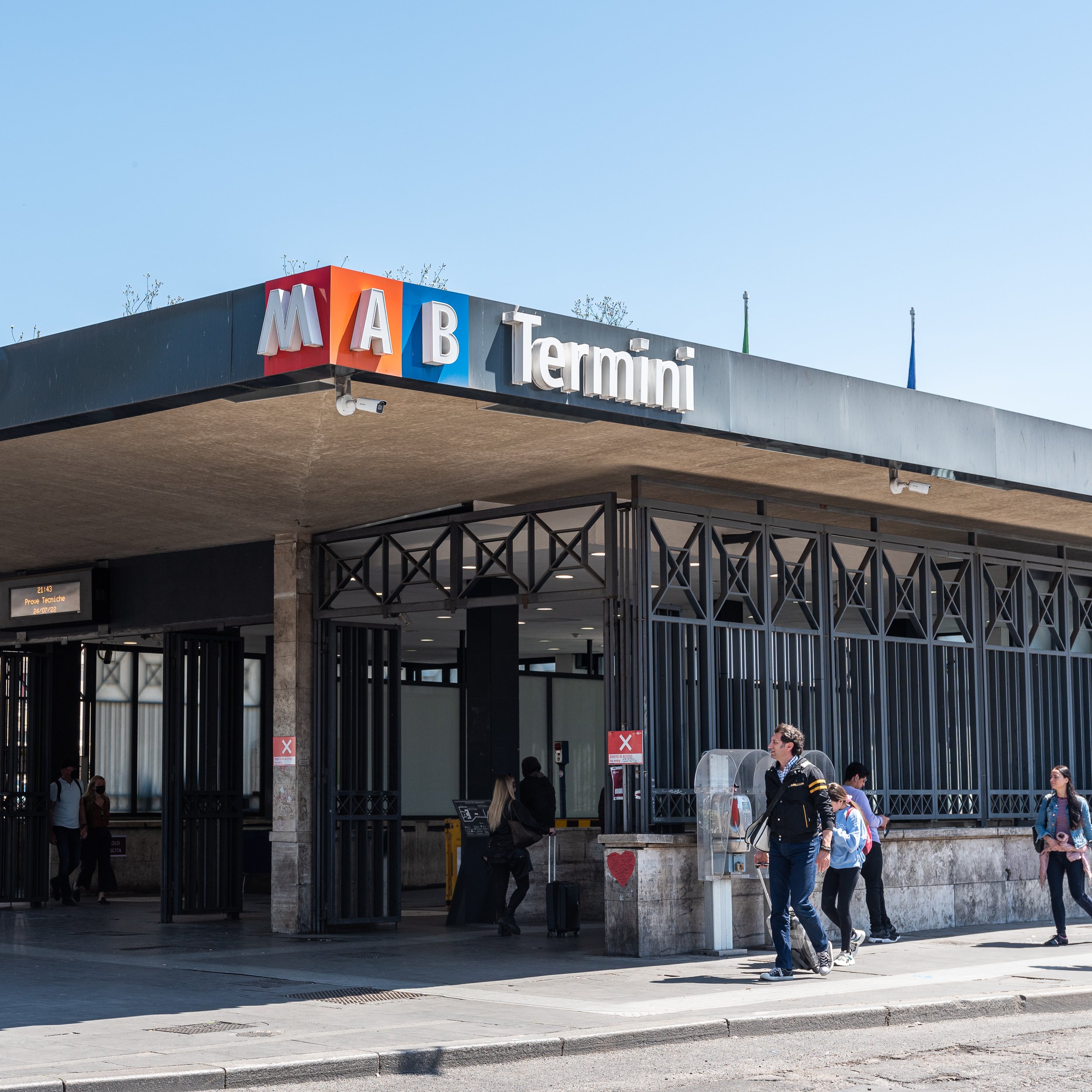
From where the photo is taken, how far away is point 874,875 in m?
13.5

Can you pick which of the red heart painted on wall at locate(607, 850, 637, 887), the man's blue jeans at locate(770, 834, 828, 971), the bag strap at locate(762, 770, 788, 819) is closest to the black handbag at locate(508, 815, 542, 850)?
the red heart painted on wall at locate(607, 850, 637, 887)

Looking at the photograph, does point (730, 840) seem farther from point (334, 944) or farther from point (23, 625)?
point (23, 625)

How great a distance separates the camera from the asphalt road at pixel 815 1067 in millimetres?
7453

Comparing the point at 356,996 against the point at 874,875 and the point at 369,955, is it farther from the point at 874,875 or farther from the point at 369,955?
the point at 874,875

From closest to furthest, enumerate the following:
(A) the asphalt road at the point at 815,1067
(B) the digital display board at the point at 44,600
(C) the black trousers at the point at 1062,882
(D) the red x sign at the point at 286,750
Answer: (A) the asphalt road at the point at 815,1067
(C) the black trousers at the point at 1062,882
(D) the red x sign at the point at 286,750
(B) the digital display board at the point at 44,600

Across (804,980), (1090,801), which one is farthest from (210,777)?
(1090,801)

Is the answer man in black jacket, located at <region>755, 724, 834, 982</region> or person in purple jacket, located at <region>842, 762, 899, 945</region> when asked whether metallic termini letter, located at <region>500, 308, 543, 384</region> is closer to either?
man in black jacket, located at <region>755, 724, 834, 982</region>

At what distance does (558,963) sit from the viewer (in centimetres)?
1220

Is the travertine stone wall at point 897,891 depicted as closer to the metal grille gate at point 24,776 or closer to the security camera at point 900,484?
the security camera at point 900,484

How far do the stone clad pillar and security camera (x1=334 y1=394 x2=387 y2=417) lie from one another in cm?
558

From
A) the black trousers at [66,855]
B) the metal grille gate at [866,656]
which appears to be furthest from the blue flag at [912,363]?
the black trousers at [66,855]

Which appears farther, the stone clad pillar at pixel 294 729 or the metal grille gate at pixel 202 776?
the metal grille gate at pixel 202 776

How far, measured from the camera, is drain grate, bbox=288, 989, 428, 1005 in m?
9.98

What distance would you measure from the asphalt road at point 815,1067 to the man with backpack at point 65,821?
12.2 metres
